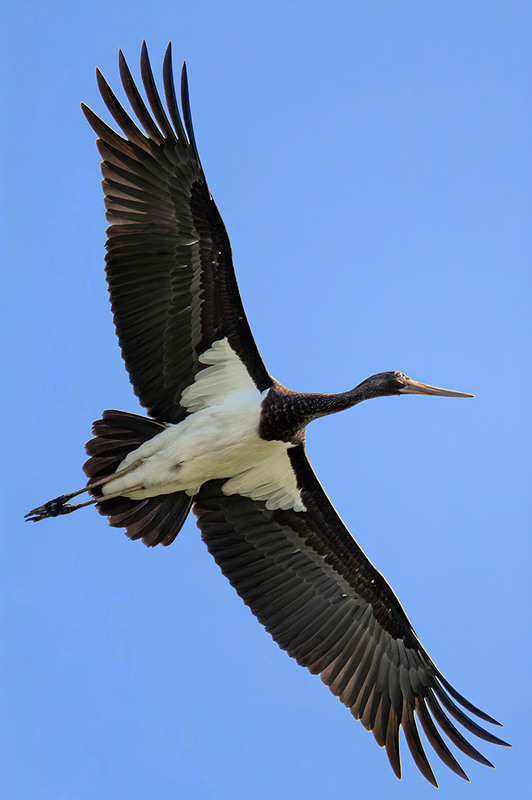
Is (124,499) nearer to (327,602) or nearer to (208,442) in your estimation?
(208,442)

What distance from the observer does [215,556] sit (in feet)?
36.0

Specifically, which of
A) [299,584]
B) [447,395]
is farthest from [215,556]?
[447,395]

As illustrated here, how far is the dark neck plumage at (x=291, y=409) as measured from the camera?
10.3 metres

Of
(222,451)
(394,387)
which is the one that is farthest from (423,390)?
(222,451)

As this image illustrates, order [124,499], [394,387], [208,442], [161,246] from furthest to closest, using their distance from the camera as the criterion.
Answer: [394,387] < [124,499] < [208,442] < [161,246]

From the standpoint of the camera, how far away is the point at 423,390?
36.5 feet

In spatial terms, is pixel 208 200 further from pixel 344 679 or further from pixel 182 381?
pixel 344 679

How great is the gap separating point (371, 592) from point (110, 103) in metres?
5.26

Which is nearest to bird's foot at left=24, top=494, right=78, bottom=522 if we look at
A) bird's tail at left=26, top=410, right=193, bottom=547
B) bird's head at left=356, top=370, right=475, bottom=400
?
bird's tail at left=26, top=410, right=193, bottom=547

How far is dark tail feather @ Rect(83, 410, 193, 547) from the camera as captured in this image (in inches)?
396

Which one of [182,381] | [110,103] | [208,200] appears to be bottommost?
[182,381]

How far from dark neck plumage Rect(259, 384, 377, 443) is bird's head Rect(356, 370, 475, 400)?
386mm

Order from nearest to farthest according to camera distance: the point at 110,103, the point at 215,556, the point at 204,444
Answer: the point at 110,103
the point at 204,444
the point at 215,556

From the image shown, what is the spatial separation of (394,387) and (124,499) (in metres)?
2.80
